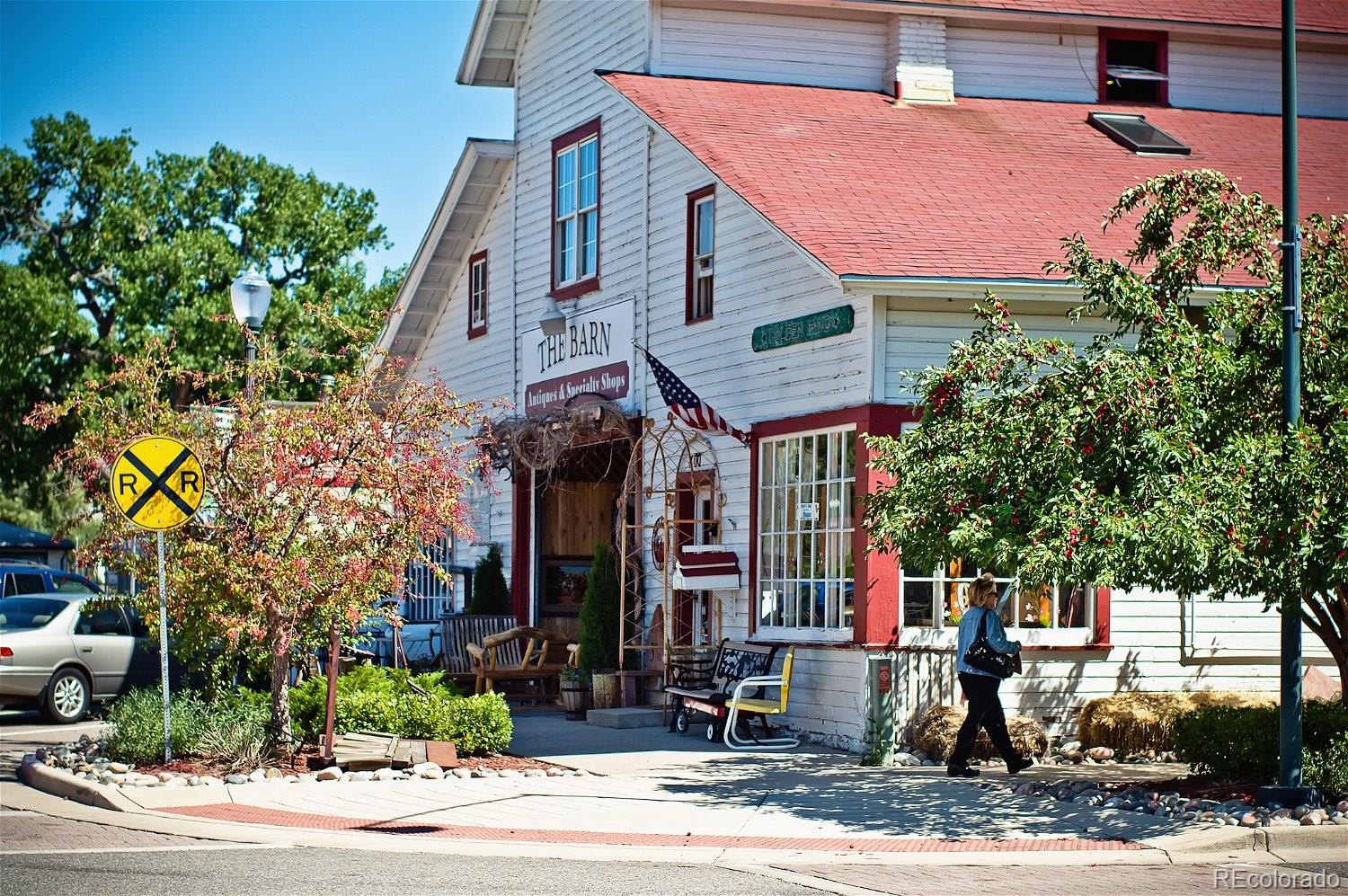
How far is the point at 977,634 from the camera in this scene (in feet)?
46.4

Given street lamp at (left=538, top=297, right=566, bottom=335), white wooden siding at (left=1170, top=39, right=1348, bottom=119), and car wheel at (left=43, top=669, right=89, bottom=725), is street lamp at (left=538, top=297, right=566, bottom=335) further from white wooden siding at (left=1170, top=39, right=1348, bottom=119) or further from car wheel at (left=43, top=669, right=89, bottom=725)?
white wooden siding at (left=1170, top=39, right=1348, bottom=119)

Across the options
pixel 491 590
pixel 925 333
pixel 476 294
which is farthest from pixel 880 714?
pixel 476 294

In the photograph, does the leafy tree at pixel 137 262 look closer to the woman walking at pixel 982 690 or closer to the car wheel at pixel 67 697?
the car wheel at pixel 67 697

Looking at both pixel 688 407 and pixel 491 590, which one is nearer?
pixel 688 407

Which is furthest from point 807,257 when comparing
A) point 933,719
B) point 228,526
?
point 228,526

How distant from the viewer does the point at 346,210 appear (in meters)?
46.3

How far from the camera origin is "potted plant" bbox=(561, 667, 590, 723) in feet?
62.8

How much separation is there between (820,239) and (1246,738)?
241 inches

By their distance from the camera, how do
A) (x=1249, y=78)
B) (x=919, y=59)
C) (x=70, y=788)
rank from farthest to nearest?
1. (x=1249, y=78)
2. (x=919, y=59)
3. (x=70, y=788)

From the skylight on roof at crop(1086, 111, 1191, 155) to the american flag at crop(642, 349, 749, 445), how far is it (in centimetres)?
635

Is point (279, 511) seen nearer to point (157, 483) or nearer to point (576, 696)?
point (157, 483)

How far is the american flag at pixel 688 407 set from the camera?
17750 millimetres

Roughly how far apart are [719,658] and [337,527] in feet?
16.6

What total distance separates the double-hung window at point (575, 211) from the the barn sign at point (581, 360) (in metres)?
0.56
